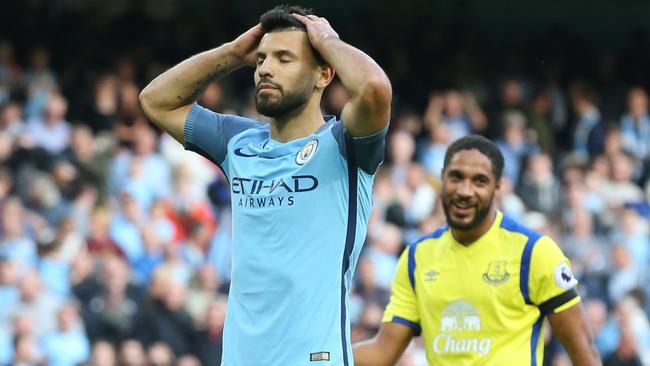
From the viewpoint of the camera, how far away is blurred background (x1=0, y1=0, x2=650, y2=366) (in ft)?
44.1

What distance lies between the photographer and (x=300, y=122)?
581 centimetres

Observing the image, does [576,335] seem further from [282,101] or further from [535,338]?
[282,101]

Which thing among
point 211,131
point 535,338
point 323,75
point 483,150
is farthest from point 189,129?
point 535,338

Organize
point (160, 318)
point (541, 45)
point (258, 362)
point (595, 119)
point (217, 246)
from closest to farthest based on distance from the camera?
point (258, 362), point (160, 318), point (217, 246), point (595, 119), point (541, 45)

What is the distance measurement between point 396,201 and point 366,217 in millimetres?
9638

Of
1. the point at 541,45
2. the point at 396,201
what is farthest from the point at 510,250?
the point at 541,45

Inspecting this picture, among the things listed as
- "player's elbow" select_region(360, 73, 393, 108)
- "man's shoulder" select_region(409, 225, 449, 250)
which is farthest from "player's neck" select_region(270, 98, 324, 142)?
"man's shoulder" select_region(409, 225, 449, 250)

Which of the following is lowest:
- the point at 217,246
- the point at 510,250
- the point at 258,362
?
the point at 258,362

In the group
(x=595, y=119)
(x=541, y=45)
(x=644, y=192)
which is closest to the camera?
(x=644, y=192)

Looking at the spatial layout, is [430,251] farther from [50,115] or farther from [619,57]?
[619,57]

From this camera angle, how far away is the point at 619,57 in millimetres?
20875

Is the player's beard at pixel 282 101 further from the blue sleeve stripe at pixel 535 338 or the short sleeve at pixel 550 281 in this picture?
the blue sleeve stripe at pixel 535 338

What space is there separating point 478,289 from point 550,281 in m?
0.39

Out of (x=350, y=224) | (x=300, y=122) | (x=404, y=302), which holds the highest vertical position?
(x=300, y=122)
